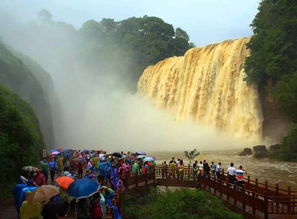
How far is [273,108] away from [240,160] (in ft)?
34.6

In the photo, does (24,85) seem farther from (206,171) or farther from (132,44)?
(132,44)

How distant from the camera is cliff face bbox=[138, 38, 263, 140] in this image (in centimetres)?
3812

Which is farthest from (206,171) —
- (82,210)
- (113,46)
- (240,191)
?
(113,46)

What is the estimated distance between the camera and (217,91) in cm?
4069

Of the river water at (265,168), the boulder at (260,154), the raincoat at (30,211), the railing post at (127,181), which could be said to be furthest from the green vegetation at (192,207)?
the boulder at (260,154)

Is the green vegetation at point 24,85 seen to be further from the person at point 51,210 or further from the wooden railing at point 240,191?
the person at point 51,210

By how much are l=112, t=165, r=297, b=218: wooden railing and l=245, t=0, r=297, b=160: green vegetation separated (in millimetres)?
15247

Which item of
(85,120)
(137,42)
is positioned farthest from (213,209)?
(137,42)

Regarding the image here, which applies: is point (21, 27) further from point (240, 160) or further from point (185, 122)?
point (240, 160)

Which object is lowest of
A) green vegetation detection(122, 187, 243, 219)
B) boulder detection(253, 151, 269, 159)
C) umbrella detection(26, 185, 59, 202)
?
green vegetation detection(122, 187, 243, 219)

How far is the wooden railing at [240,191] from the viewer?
10672 mm

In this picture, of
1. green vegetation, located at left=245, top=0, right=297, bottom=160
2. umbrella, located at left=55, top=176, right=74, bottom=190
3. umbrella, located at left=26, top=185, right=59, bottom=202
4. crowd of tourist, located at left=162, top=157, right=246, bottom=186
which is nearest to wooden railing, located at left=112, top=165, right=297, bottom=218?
crowd of tourist, located at left=162, top=157, right=246, bottom=186

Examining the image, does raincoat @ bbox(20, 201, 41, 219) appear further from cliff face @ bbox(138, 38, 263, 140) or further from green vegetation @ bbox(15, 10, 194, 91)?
green vegetation @ bbox(15, 10, 194, 91)

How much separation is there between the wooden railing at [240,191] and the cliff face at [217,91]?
64.4 feet
